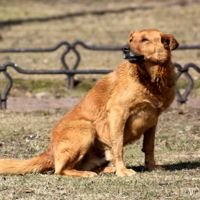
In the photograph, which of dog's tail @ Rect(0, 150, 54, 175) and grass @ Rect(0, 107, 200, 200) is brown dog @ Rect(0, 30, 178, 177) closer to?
dog's tail @ Rect(0, 150, 54, 175)

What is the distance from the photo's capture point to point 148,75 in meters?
5.85

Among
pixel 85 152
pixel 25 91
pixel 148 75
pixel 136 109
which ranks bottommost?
pixel 25 91

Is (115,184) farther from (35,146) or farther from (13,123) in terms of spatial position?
(13,123)

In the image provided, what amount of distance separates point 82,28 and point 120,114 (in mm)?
15216

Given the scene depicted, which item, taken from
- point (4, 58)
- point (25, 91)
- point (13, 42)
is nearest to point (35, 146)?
point (25, 91)

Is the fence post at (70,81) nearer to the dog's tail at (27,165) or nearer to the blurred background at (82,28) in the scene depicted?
the blurred background at (82,28)

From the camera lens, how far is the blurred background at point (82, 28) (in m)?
13.7

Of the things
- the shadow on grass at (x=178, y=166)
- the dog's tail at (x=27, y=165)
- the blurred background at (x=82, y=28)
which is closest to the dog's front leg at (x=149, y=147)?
the shadow on grass at (x=178, y=166)

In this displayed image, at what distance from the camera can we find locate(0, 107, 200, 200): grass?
15.9ft

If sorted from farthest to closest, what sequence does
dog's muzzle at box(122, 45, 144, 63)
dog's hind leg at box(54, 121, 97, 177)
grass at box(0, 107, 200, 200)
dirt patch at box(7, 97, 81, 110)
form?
dirt patch at box(7, 97, 81, 110)
dog's hind leg at box(54, 121, 97, 177)
dog's muzzle at box(122, 45, 144, 63)
grass at box(0, 107, 200, 200)

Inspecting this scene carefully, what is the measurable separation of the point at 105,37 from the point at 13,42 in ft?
11.1

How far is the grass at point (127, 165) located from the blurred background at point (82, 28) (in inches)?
139

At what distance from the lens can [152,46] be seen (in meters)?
5.74

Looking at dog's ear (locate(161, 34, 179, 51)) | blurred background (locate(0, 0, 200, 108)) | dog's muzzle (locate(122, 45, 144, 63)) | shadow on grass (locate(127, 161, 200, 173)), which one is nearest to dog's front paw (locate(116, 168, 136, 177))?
shadow on grass (locate(127, 161, 200, 173))
